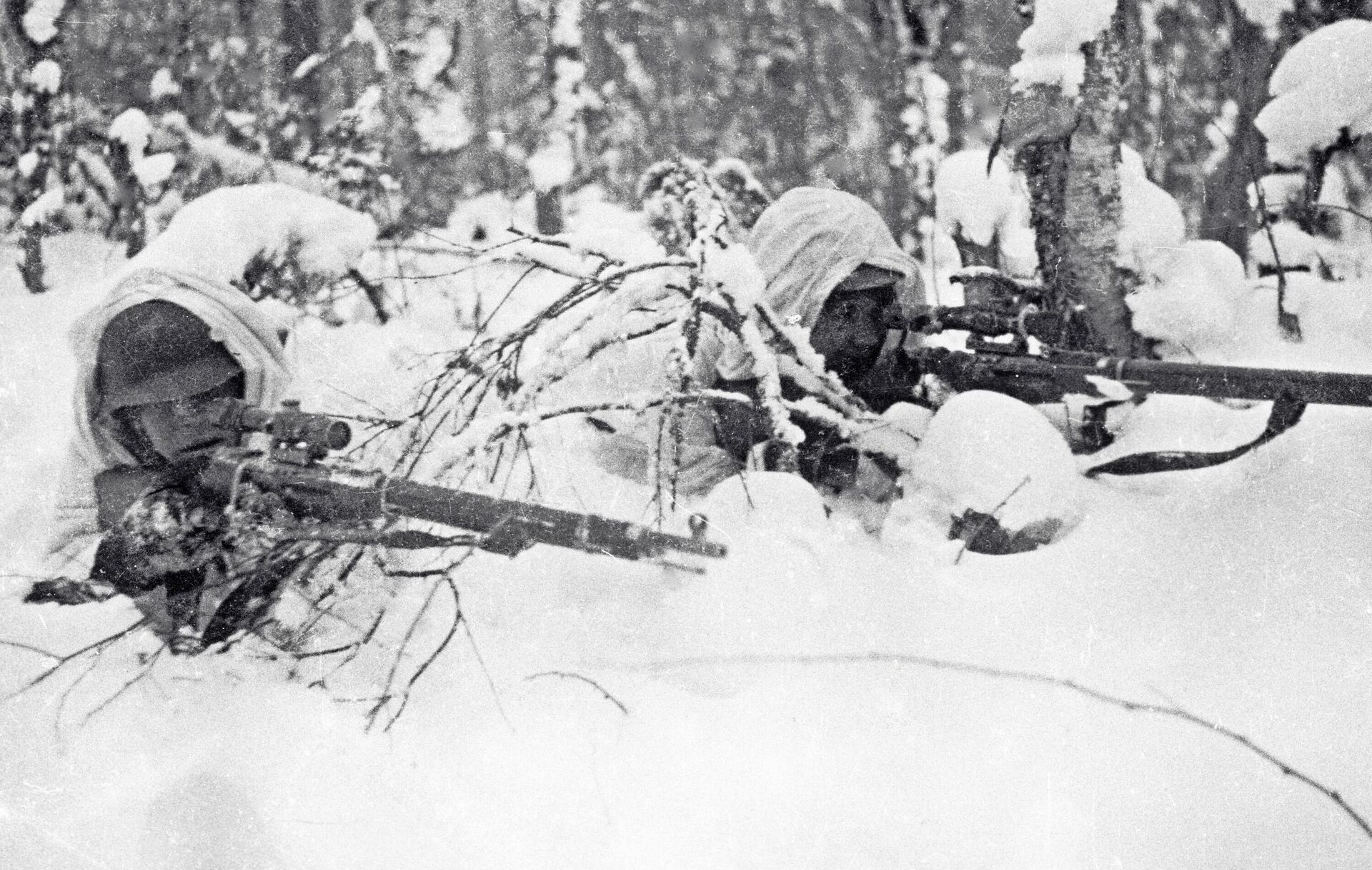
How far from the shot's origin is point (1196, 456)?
2.79 metres

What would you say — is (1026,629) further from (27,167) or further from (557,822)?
(27,167)

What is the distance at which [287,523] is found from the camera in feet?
7.30

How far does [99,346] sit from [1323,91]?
187 inches

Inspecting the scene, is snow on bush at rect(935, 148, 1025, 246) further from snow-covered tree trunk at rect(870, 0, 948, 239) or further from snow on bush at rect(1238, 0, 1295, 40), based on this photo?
snow-covered tree trunk at rect(870, 0, 948, 239)

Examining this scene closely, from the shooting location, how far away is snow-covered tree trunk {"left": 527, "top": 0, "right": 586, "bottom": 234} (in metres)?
7.64

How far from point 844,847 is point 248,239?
146 inches

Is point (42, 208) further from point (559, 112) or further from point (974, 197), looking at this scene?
point (974, 197)

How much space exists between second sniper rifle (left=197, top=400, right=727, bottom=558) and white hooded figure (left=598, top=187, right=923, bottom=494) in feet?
4.19

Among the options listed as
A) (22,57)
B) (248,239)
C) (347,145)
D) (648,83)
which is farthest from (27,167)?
(648,83)

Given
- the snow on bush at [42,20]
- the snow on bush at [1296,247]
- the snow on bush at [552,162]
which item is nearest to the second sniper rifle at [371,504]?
the snow on bush at [1296,247]

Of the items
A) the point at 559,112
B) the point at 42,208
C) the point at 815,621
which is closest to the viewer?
the point at 815,621

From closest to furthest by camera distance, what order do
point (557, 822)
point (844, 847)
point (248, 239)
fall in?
point (844, 847), point (557, 822), point (248, 239)

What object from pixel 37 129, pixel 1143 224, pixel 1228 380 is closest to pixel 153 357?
pixel 1228 380

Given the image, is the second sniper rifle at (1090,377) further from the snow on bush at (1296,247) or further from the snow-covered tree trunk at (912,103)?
the snow-covered tree trunk at (912,103)
